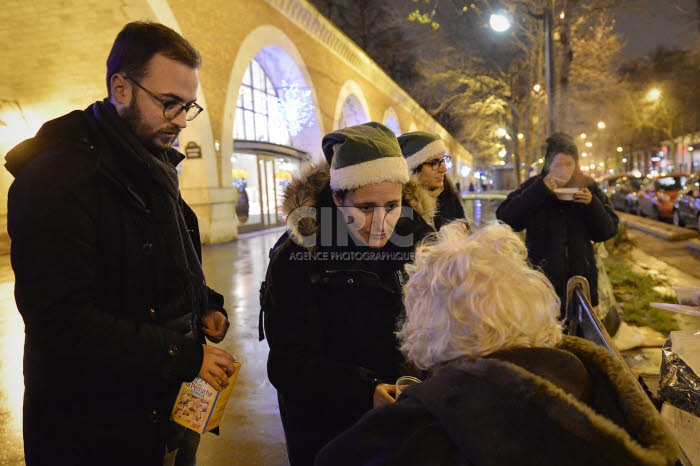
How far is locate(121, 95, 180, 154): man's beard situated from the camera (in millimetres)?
1685

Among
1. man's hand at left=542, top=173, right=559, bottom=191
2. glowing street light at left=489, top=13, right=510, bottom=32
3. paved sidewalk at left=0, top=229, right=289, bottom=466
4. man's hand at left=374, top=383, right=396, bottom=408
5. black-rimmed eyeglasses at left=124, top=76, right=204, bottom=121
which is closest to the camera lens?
man's hand at left=374, top=383, right=396, bottom=408

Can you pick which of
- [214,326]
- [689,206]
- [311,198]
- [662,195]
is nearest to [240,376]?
[214,326]

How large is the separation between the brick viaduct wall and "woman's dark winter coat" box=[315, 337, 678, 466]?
11.2 metres

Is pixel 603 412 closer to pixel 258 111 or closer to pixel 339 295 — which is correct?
pixel 339 295

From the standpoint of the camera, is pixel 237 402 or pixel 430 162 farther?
pixel 237 402

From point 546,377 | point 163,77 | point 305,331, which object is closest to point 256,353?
point 305,331

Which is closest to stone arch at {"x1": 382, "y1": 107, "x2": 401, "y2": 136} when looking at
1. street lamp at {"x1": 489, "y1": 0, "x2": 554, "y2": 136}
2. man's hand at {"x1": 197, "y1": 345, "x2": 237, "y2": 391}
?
street lamp at {"x1": 489, "y1": 0, "x2": 554, "y2": 136}

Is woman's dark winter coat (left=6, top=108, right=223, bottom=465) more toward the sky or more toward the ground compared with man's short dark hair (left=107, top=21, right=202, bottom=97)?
more toward the ground

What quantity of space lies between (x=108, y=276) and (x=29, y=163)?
0.43 metres

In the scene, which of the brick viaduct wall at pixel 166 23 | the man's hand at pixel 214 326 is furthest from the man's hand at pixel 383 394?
the brick viaduct wall at pixel 166 23

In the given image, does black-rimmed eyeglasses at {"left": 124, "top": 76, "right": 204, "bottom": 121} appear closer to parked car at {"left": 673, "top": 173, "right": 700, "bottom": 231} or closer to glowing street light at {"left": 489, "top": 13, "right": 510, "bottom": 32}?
glowing street light at {"left": 489, "top": 13, "right": 510, "bottom": 32}

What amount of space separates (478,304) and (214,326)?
1.27 metres

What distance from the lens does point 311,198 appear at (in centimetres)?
200

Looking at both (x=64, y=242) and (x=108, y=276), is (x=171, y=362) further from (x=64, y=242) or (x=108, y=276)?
(x=64, y=242)
